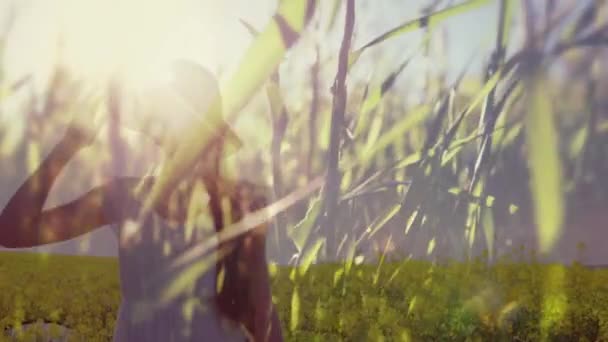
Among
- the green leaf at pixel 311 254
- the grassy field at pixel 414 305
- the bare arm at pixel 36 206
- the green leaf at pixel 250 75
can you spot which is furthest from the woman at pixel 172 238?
the grassy field at pixel 414 305

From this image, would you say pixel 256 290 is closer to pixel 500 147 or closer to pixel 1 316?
pixel 500 147

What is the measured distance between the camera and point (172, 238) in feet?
4.52

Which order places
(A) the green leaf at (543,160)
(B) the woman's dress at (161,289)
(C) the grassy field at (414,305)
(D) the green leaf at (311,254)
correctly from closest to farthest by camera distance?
(A) the green leaf at (543,160) < (B) the woman's dress at (161,289) < (D) the green leaf at (311,254) < (C) the grassy field at (414,305)

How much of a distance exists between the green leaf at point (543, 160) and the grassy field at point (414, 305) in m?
1.10

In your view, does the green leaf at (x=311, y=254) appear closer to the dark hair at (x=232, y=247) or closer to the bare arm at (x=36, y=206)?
the dark hair at (x=232, y=247)

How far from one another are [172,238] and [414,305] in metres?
1.39

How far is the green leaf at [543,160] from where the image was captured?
2.83 feet

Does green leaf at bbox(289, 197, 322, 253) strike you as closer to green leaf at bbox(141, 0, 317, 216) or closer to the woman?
the woman

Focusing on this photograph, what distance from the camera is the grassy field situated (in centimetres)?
258

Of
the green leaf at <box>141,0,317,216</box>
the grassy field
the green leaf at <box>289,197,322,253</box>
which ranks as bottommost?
the grassy field

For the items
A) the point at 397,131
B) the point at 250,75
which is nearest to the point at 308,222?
the point at 397,131

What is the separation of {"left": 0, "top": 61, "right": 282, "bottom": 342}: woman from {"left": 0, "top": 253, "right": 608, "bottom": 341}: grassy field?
73 centimetres

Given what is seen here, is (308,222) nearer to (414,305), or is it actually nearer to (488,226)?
(488,226)

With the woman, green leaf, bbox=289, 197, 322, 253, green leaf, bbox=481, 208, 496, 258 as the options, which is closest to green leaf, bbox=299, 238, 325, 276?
green leaf, bbox=289, 197, 322, 253
